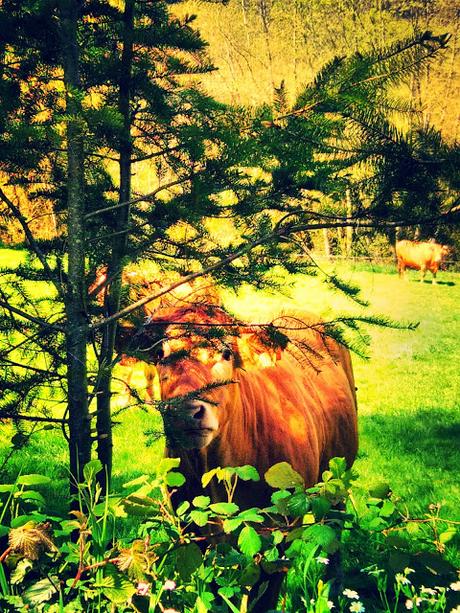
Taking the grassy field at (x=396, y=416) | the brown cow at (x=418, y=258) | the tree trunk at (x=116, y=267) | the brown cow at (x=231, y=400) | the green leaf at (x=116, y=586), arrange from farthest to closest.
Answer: the brown cow at (x=418, y=258), the grassy field at (x=396, y=416), the brown cow at (x=231, y=400), the tree trunk at (x=116, y=267), the green leaf at (x=116, y=586)

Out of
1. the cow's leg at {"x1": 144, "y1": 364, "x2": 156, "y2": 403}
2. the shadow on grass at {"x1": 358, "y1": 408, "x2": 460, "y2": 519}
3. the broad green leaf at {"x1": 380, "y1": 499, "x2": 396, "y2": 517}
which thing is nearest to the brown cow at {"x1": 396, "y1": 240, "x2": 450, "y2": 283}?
the shadow on grass at {"x1": 358, "y1": 408, "x2": 460, "y2": 519}

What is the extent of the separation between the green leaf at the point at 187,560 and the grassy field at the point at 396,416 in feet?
2.35

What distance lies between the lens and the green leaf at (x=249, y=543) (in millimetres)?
1126

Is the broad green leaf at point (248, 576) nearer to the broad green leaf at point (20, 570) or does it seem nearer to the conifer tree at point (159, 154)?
the broad green leaf at point (20, 570)

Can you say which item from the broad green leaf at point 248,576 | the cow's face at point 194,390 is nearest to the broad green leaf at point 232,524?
the broad green leaf at point 248,576

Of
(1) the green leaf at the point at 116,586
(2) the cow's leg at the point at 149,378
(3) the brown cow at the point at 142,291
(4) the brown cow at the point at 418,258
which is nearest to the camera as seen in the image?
(1) the green leaf at the point at 116,586

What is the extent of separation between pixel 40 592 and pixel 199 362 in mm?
1254

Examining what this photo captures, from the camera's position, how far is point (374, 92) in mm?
Result: 1335

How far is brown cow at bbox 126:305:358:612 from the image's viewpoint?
1.97 meters

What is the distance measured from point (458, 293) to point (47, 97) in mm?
10639

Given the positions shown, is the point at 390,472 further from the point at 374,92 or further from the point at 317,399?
the point at 374,92

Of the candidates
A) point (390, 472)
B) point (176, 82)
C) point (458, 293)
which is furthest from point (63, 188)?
point (458, 293)

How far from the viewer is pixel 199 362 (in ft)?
7.56

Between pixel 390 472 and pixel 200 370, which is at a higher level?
pixel 200 370
